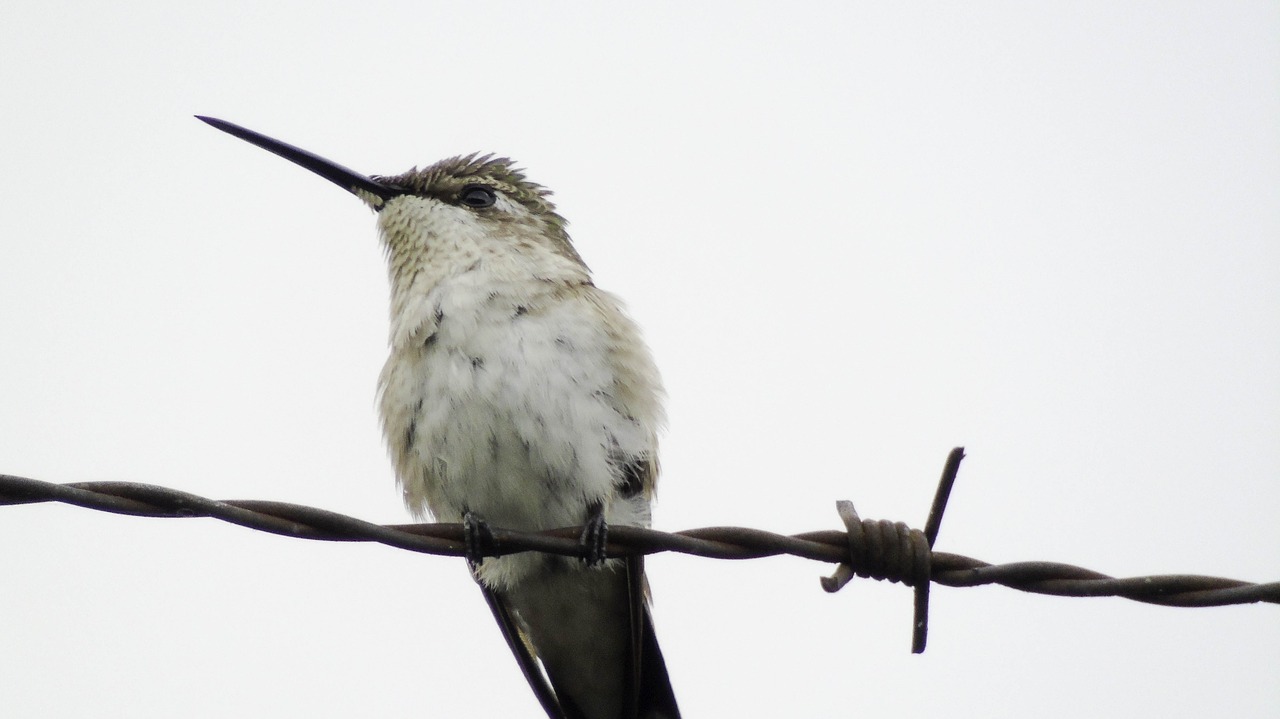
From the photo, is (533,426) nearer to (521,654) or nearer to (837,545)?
(521,654)

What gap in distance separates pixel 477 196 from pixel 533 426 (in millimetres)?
1820

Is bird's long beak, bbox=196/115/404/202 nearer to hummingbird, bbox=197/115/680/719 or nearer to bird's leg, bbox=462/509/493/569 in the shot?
hummingbird, bbox=197/115/680/719

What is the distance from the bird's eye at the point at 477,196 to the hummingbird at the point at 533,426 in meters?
0.13

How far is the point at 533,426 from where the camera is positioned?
4.46 metres

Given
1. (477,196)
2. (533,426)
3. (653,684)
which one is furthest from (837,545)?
(477,196)

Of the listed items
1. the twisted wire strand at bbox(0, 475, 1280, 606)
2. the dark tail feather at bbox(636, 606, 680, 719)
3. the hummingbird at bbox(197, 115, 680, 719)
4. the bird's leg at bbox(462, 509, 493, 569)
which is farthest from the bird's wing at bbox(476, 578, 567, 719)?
the twisted wire strand at bbox(0, 475, 1280, 606)

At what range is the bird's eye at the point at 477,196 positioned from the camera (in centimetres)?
584

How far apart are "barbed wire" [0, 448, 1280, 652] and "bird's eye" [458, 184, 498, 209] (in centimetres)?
274

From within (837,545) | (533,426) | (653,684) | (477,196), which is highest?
(477,196)

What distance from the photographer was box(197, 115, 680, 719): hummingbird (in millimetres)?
4500

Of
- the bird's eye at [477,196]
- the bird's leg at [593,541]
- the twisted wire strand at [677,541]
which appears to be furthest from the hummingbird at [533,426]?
the twisted wire strand at [677,541]

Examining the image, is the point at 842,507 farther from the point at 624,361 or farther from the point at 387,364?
the point at 387,364

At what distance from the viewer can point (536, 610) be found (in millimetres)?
5113

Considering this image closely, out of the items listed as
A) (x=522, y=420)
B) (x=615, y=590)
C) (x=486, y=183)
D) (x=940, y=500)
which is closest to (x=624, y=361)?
(x=522, y=420)
